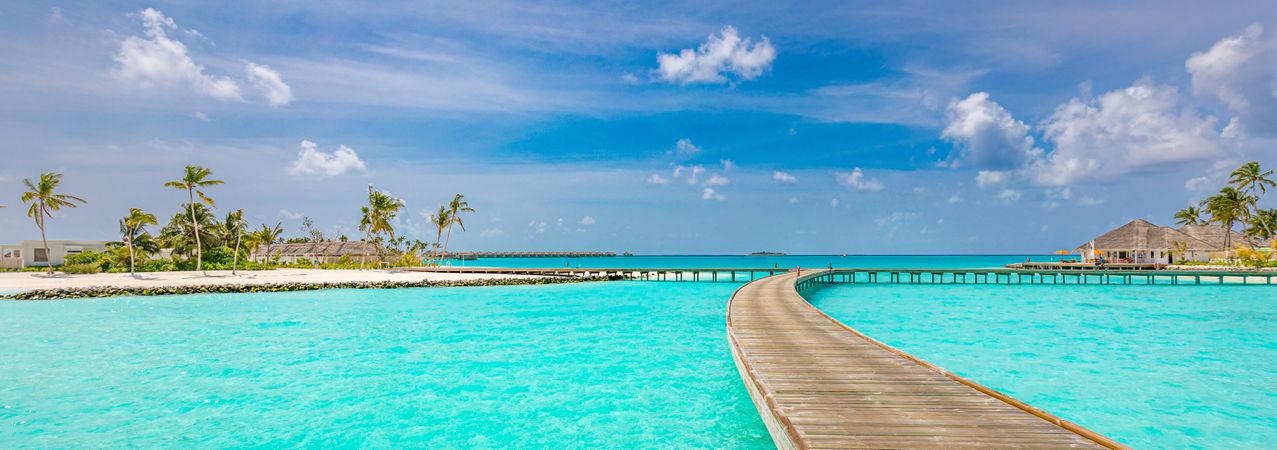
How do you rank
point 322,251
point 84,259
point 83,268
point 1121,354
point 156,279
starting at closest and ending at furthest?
1. point 1121,354
2. point 156,279
3. point 83,268
4. point 84,259
5. point 322,251

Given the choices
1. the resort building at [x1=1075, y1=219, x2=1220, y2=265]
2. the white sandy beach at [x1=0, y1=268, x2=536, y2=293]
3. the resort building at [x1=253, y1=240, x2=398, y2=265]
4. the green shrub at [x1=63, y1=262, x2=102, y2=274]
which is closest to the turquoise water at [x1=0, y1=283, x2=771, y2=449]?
the white sandy beach at [x1=0, y1=268, x2=536, y2=293]

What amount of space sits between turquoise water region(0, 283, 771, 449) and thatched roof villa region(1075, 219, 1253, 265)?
61.6 meters

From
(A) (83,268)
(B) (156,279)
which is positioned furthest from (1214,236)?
(A) (83,268)

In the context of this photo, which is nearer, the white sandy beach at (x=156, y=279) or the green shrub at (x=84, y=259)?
the white sandy beach at (x=156, y=279)

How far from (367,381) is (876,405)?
35.1ft

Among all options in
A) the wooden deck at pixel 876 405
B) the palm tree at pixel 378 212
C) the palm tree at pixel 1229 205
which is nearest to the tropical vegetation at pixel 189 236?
the palm tree at pixel 378 212

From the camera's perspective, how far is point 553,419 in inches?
406

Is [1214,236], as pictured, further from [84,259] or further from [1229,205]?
[84,259]

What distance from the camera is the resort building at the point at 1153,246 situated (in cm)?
5994

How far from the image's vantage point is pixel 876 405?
701 centimetres

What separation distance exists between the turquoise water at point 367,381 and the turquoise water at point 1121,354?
6.28 m

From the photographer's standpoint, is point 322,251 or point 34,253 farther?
point 322,251

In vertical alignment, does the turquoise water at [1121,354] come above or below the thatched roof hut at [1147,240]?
below

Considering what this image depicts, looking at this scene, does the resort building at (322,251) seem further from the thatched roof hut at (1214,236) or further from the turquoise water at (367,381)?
the thatched roof hut at (1214,236)
